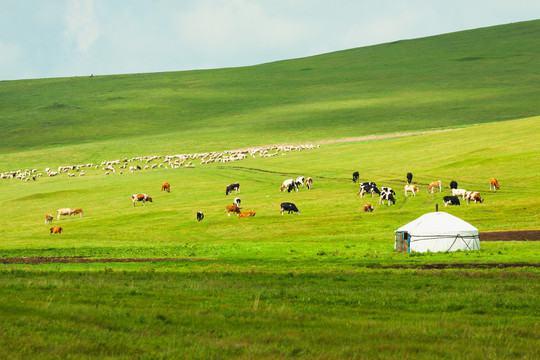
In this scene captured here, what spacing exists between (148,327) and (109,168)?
9778 cm

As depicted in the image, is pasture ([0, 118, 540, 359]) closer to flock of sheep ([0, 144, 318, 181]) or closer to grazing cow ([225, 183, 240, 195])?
grazing cow ([225, 183, 240, 195])

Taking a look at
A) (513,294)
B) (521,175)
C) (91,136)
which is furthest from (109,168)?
(513,294)

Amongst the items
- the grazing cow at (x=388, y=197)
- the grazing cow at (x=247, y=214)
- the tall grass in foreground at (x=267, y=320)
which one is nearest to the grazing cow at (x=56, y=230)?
the grazing cow at (x=247, y=214)

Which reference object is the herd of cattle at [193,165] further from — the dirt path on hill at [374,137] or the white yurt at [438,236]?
the white yurt at [438,236]

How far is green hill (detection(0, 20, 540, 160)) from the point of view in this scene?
428ft

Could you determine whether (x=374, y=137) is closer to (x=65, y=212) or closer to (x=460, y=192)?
(x=460, y=192)

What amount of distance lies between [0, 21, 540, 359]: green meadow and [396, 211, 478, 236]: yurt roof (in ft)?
5.57

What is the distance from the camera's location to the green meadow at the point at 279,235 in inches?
472

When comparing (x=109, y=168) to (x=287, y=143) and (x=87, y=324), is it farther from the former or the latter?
(x=87, y=324)

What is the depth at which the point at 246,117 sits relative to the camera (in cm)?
15350

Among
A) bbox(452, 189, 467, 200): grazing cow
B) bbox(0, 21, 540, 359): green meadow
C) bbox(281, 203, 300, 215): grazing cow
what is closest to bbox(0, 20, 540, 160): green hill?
bbox(0, 21, 540, 359): green meadow

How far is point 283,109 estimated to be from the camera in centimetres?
15788

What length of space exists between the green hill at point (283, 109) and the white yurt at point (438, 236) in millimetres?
82905

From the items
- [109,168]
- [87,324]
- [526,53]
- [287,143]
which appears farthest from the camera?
[526,53]
